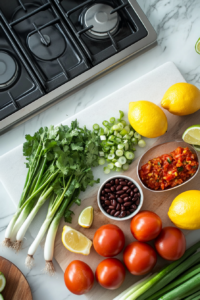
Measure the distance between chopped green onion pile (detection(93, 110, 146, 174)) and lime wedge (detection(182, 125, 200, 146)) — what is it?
228 millimetres

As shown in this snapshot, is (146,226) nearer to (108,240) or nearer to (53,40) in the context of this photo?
(108,240)

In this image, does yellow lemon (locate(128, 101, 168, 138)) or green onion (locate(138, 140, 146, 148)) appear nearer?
yellow lemon (locate(128, 101, 168, 138))

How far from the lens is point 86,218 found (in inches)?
56.7

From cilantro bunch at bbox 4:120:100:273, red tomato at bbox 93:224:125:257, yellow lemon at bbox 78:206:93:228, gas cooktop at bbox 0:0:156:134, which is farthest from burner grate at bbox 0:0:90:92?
red tomato at bbox 93:224:125:257

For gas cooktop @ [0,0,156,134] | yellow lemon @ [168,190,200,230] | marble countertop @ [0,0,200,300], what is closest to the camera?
yellow lemon @ [168,190,200,230]

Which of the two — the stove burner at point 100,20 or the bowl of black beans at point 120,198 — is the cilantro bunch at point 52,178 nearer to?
the bowl of black beans at point 120,198

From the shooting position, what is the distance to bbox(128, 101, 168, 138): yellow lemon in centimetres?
138

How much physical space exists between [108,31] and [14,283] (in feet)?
4.62

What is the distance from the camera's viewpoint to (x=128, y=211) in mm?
1432

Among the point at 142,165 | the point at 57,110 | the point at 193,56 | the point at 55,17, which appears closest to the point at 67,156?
the point at 57,110

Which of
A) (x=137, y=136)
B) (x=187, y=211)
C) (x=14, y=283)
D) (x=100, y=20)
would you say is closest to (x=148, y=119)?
(x=137, y=136)

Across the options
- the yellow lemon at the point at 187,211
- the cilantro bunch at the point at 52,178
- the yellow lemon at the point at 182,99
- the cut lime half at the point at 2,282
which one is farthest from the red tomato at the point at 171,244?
the cut lime half at the point at 2,282

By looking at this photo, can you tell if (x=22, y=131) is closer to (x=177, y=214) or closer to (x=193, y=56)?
(x=177, y=214)

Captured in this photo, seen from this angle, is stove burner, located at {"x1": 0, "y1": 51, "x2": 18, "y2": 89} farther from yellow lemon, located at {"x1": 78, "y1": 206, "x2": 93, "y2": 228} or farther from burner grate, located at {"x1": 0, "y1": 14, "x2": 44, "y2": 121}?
yellow lemon, located at {"x1": 78, "y1": 206, "x2": 93, "y2": 228}
